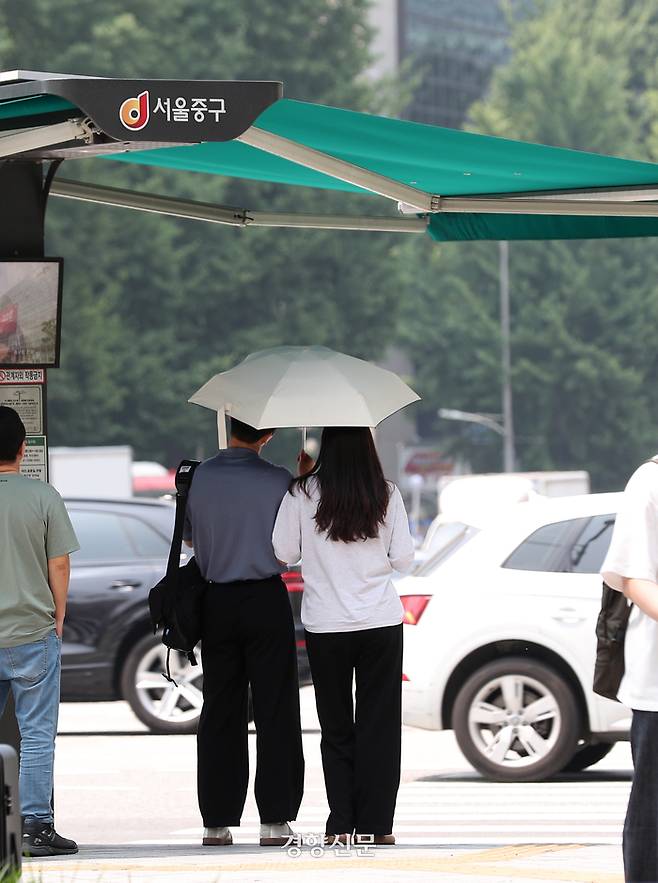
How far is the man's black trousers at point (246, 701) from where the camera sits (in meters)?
6.46

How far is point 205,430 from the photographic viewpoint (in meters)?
46.8

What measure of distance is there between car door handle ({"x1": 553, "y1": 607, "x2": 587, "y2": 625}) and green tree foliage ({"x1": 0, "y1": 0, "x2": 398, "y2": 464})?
31.9 m

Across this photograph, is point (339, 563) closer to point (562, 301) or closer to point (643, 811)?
point (643, 811)

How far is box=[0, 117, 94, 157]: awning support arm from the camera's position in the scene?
17.8 feet

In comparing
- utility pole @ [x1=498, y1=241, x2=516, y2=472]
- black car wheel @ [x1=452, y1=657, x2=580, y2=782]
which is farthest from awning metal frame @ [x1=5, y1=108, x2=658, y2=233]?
utility pole @ [x1=498, y1=241, x2=516, y2=472]

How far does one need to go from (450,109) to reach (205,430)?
4252cm

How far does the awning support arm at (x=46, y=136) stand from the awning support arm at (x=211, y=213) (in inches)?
81.8

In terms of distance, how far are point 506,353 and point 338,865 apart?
52.6 m

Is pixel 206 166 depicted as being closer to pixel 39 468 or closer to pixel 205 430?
pixel 39 468

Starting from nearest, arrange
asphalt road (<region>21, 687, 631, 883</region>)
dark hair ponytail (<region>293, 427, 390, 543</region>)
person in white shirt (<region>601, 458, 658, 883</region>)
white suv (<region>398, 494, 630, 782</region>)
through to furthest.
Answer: person in white shirt (<region>601, 458, 658, 883</region>) → asphalt road (<region>21, 687, 631, 883</region>) → dark hair ponytail (<region>293, 427, 390, 543</region>) → white suv (<region>398, 494, 630, 782</region>)

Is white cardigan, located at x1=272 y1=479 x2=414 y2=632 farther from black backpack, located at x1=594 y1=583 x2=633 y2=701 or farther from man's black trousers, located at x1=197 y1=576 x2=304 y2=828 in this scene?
black backpack, located at x1=594 y1=583 x2=633 y2=701

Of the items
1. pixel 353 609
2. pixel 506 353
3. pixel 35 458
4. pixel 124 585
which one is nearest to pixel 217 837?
pixel 353 609

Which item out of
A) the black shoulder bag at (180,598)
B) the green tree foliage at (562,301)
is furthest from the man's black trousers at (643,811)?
the green tree foliage at (562,301)

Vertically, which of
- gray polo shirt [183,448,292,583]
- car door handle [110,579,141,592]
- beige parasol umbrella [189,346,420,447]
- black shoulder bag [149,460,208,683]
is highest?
beige parasol umbrella [189,346,420,447]
